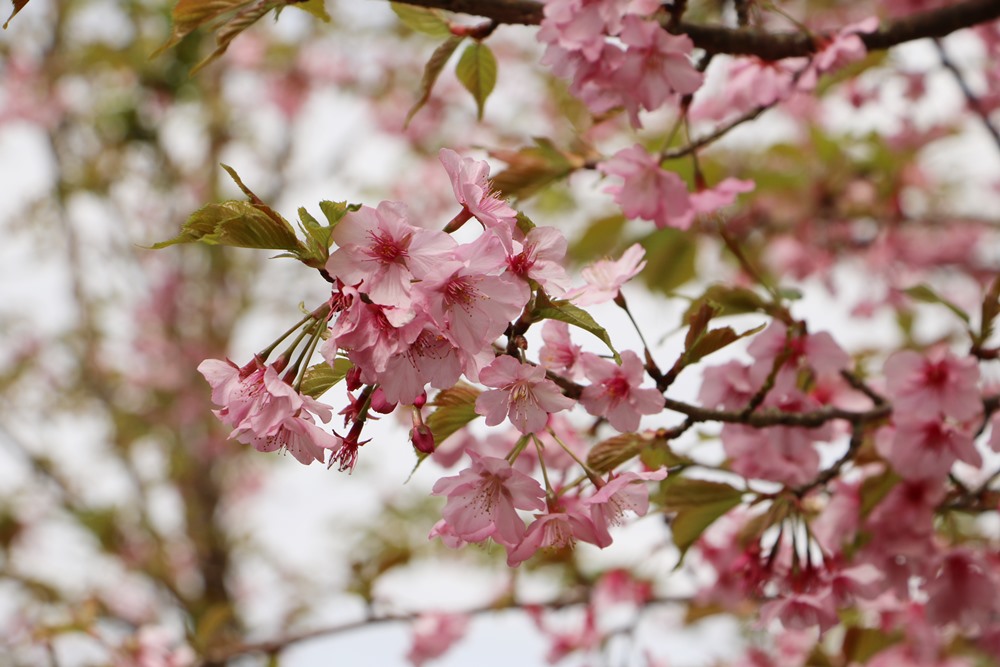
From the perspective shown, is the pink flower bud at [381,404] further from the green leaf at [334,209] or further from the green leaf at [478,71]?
the green leaf at [478,71]

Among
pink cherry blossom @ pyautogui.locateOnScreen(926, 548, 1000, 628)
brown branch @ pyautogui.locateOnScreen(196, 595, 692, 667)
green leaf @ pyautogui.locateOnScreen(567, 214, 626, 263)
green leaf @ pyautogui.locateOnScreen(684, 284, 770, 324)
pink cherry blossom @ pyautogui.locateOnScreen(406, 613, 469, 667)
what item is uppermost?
green leaf @ pyautogui.locateOnScreen(684, 284, 770, 324)

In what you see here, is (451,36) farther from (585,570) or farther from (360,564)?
(585,570)

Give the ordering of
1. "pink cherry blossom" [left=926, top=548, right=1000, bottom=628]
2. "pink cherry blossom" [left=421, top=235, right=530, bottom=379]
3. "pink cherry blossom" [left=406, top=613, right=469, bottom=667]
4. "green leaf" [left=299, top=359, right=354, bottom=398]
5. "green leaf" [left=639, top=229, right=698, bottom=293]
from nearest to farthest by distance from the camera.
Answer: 1. "pink cherry blossom" [left=421, top=235, right=530, bottom=379]
2. "green leaf" [left=299, top=359, right=354, bottom=398]
3. "pink cherry blossom" [left=926, top=548, right=1000, bottom=628]
4. "green leaf" [left=639, top=229, right=698, bottom=293]
5. "pink cherry blossom" [left=406, top=613, right=469, bottom=667]

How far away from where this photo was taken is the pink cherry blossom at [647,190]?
1104 mm

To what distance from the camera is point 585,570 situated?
2.34 metres

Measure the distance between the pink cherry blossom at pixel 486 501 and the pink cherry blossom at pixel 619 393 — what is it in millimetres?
103

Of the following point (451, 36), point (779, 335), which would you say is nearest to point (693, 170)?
point (779, 335)

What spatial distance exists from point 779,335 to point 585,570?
137 cm

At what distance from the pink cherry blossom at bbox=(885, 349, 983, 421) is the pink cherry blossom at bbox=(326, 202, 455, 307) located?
71cm

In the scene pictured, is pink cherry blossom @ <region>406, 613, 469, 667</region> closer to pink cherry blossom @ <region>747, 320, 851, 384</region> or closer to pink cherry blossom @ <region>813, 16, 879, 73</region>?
pink cherry blossom @ <region>747, 320, 851, 384</region>

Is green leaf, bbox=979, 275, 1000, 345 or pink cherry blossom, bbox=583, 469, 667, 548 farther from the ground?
pink cherry blossom, bbox=583, 469, 667, 548

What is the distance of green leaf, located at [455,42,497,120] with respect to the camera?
44.4 inches

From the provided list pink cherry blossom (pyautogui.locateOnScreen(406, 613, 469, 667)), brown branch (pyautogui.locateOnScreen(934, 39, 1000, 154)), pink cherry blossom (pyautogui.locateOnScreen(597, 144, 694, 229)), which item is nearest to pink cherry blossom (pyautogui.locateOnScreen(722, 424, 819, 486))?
pink cherry blossom (pyautogui.locateOnScreen(597, 144, 694, 229))

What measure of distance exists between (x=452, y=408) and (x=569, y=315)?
0.18 meters
